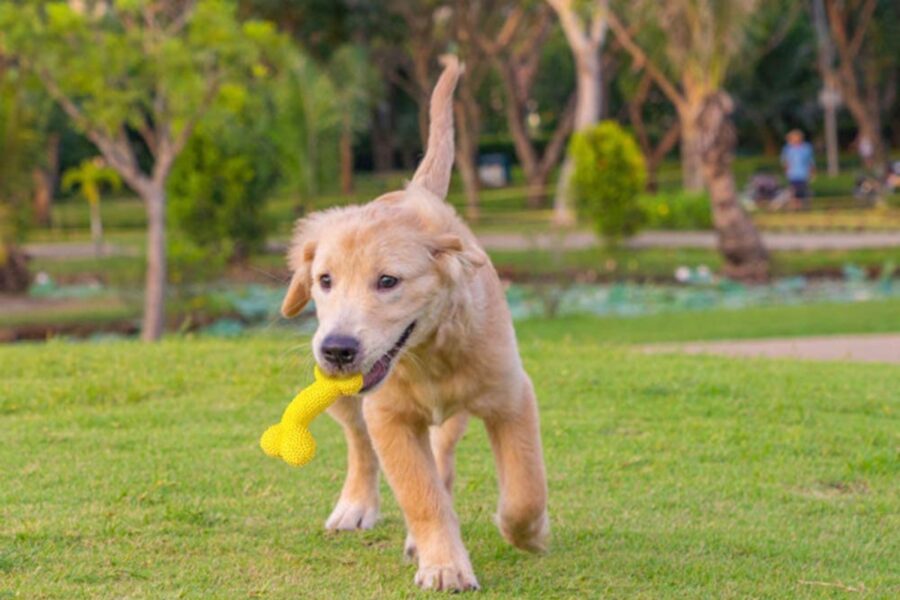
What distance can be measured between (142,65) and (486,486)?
1276 centimetres

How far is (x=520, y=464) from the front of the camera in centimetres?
523

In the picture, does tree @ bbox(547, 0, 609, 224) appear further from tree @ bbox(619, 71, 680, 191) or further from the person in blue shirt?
tree @ bbox(619, 71, 680, 191)

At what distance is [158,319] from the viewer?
59.6ft

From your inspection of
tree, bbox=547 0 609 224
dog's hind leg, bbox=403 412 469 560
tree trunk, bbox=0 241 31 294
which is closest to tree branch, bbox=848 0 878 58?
tree, bbox=547 0 609 224

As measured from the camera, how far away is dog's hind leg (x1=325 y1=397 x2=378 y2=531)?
19.5 feet

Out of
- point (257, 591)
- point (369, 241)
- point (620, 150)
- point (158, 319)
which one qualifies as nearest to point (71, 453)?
point (257, 591)

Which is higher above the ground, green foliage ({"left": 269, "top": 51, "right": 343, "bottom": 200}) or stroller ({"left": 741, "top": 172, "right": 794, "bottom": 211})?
green foliage ({"left": 269, "top": 51, "right": 343, "bottom": 200})

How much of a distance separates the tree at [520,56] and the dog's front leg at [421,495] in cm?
3538

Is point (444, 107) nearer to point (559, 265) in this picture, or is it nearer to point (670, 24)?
point (559, 265)

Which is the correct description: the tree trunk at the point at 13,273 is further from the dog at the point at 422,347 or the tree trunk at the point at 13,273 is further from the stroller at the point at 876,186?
the stroller at the point at 876,186

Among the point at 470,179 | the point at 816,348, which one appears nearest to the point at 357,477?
the point at 816,348

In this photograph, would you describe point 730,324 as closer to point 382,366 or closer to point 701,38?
point 701,38

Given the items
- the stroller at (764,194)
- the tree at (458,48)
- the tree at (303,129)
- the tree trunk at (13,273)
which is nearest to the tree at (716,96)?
the tree at (303,129)

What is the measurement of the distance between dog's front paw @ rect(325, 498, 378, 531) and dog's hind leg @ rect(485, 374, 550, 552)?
82 cm
